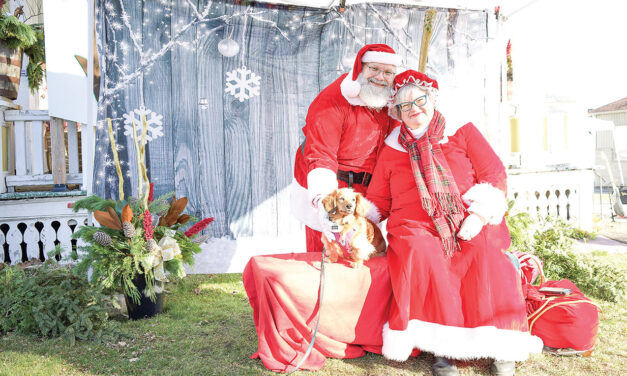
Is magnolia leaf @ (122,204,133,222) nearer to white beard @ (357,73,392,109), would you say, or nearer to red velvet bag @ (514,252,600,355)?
white beard @ (357,73,392,109)

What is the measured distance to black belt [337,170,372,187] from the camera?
293 cm

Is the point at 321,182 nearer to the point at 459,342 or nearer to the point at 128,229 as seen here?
the point at 459,342

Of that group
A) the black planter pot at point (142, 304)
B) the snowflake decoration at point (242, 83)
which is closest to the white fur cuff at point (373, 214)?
the black planter pot at point (142, 304)

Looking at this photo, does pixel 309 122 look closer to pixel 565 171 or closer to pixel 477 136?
pixel 477 136

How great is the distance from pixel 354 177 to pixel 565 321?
1.45 metres

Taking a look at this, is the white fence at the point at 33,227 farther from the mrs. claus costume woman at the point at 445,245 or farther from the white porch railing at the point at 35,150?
the mrs. claus costume woman at the point at 445,245

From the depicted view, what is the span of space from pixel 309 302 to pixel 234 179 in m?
2.19

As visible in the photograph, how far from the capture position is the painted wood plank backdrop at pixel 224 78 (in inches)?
164

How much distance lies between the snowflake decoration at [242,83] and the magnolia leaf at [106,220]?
1768mm

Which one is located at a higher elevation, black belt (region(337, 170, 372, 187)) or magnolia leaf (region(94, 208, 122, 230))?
black belt (region(337, 170, 372, 187))

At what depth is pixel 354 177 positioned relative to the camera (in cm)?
294

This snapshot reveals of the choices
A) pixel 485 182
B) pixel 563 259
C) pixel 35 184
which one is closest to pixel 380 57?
pixel 485 182

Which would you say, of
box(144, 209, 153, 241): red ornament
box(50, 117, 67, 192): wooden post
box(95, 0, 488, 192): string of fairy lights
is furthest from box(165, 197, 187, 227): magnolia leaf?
box(50, 117, 67, 192): wooden post

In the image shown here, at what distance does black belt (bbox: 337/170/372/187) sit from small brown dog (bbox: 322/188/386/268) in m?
0.31
